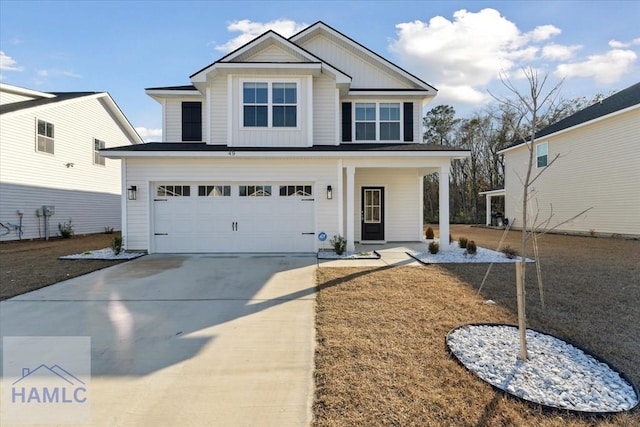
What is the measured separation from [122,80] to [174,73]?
212 cm

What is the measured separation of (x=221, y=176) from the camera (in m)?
9.70

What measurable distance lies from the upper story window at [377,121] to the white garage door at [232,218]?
11.2ft

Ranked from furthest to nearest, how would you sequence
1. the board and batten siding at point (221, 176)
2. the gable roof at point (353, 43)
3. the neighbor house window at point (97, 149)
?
the neighbor house window at point (97, 149), the gable roof at point (353, 43), the board and batten siding at point (221, 176)

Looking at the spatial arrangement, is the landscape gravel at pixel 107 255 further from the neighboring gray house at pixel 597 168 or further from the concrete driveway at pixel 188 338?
the neighboring gray house at pixel 597 168

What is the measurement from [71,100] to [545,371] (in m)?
20.3

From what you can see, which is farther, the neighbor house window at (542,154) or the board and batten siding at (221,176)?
the neighbor house window at (542,154)

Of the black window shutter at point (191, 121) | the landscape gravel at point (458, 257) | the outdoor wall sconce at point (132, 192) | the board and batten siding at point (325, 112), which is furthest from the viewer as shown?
the black window shutter at point (191, 121)

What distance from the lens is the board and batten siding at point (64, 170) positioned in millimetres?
12945

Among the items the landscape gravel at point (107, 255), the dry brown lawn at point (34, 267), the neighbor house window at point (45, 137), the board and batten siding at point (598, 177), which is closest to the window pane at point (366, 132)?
Answer: the board and batten siding at point (598, 177)

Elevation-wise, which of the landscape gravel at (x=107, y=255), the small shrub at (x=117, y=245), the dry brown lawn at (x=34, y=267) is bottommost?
the dry brown lawn at (x=34, y=267)

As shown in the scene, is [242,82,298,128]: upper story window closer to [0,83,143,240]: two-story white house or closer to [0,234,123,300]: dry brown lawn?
[0,234,123,300]: dry brown lawn

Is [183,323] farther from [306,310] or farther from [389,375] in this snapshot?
[389,375]

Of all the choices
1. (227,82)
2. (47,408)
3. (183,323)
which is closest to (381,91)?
(227,82)

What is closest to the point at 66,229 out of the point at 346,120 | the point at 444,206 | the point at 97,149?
the point at 97,149
